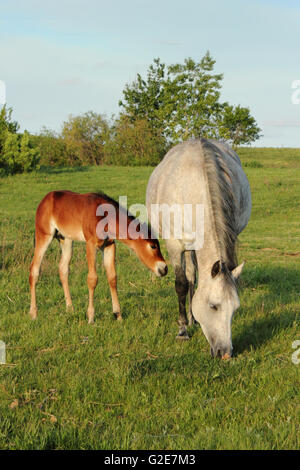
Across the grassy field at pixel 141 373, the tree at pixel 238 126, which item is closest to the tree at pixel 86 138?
the tree at pixel 238 126

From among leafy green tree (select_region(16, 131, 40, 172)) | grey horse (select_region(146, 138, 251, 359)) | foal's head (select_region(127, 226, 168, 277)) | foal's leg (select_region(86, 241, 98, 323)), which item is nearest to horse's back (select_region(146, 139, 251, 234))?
grey horse (select_region(146, 138, 251, 359))

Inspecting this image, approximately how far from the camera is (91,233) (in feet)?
21.5

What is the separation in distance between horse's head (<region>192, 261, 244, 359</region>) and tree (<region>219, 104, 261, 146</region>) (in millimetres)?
50728

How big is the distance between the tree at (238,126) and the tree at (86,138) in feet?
45.4

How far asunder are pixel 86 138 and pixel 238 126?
65.1 feet

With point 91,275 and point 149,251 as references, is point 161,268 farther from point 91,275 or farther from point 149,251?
point 91,275

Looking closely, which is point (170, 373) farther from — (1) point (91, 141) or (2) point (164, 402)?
(1) point (91, 141)

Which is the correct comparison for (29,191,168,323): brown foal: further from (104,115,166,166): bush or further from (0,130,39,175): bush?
(104,115,166,166): bush

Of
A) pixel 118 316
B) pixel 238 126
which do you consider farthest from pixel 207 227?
pixel 238 126

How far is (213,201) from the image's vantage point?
18.1ft

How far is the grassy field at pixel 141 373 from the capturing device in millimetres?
3492

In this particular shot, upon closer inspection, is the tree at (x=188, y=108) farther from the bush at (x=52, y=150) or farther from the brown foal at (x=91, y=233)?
the brown foal at (x=91, y=233)

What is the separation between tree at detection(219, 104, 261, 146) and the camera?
183 feet

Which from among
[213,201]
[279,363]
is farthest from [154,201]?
[279,363]
